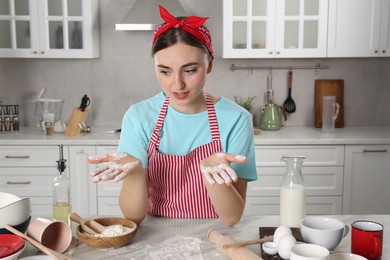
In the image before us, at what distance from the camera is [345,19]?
11.1ft

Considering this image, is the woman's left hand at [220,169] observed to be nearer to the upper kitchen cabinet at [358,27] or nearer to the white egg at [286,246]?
the white egg at [286,246]

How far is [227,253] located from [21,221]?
22.9 inches

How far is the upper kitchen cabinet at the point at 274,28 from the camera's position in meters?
3.36

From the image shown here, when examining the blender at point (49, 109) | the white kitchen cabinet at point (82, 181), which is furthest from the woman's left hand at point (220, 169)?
the blender at point (49, 109)

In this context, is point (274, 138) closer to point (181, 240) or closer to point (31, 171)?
point (31, 171)

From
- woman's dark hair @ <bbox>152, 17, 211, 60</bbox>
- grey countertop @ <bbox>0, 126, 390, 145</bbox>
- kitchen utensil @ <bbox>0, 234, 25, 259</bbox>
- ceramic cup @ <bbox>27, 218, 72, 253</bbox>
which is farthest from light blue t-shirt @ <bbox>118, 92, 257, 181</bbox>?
grey countertop @ <bbox>0, 126, 390, 145</bbox>

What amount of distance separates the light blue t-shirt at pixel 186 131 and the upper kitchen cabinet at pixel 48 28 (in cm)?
183

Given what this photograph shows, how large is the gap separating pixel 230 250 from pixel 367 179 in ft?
7.38

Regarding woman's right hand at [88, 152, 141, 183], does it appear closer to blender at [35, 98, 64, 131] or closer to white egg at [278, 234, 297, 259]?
white egg at [278, 234, 297, 259]

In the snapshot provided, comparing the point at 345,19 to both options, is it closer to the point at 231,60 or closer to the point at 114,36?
the point at 231,60

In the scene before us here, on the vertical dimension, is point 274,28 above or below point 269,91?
above

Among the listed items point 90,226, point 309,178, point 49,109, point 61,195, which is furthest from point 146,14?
point 90,226

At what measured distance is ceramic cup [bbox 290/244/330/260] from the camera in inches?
45.6

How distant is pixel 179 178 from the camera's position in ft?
5.76
